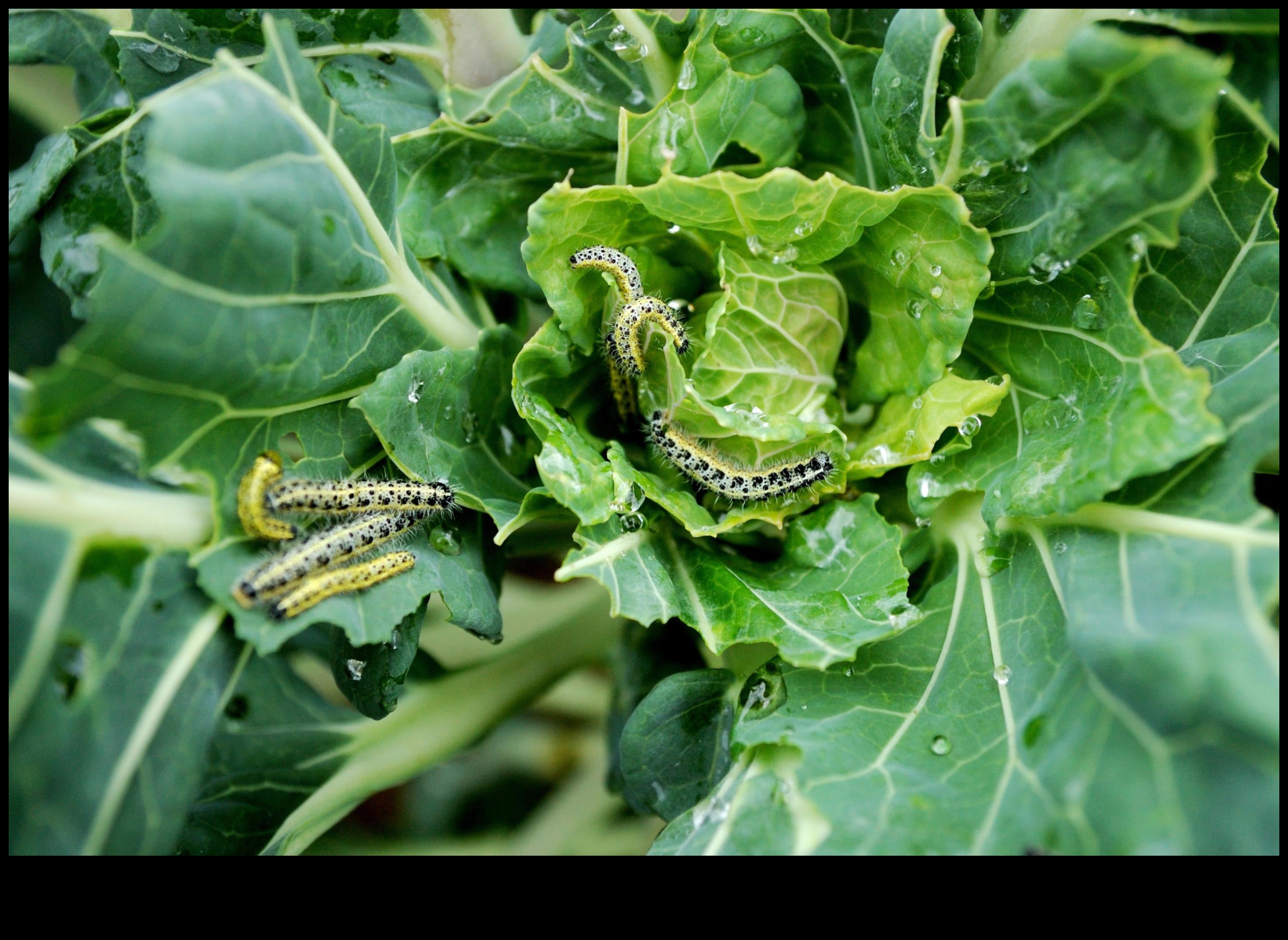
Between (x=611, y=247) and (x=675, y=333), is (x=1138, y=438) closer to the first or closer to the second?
(x=675, y=333)

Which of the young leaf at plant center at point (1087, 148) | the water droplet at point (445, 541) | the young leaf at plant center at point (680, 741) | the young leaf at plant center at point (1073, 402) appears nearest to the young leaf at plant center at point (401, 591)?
the water droplet at point (445, 541)

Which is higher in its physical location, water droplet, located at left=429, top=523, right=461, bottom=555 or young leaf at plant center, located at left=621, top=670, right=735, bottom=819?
water droplet, located at left=429, top=523, right=461, bottom=555

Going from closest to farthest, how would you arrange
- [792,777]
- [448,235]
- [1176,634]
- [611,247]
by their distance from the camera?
1. [1176,634]
2. [792,777]
3. [611,247]
4. [448,235]

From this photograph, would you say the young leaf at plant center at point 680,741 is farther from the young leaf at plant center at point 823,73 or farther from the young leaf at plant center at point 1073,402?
the young leaf at plant center at point 823,73

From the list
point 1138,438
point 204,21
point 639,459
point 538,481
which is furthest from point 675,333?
point 204,21

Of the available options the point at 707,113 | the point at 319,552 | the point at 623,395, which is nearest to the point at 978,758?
the point at 623,395

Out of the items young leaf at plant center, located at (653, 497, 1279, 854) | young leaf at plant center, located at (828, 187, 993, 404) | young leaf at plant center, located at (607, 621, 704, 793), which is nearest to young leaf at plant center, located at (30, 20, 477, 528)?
young leaf at plant center, located at (607, 621, 704, 793)

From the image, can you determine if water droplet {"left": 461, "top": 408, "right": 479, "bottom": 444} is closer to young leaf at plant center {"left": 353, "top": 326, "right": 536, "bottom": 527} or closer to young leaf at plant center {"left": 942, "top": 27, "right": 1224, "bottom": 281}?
young leaf at plant center {"left": 353, "top": 326, "right": 536, "bottom": 527}
